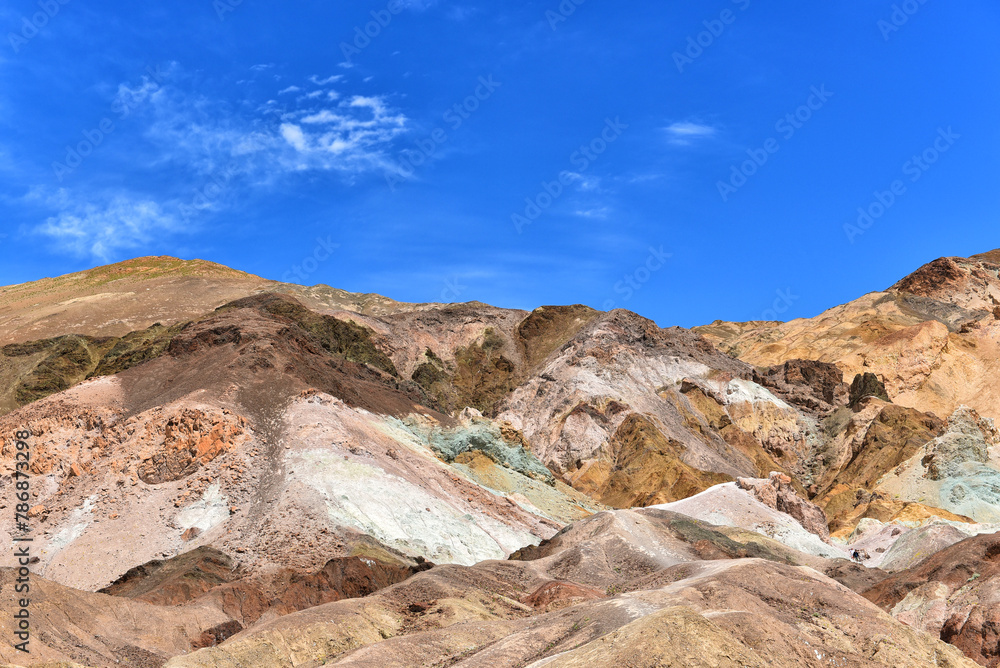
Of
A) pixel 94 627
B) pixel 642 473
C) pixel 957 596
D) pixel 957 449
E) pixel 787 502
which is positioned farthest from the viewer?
pixel 642 473

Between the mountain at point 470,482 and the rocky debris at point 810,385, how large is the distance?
0.29 metres

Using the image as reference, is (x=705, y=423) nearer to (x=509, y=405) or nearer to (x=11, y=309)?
(x=509, y=405)

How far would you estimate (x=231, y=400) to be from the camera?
133 feet

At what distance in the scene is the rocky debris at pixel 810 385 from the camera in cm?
7344

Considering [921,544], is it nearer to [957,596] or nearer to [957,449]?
[957,596]

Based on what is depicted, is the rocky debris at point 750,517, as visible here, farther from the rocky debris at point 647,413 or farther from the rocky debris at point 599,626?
the rocky debris at point 599,626

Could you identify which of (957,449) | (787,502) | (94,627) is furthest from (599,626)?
(957,449)

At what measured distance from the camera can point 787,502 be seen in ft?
146

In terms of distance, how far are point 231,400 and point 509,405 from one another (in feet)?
104

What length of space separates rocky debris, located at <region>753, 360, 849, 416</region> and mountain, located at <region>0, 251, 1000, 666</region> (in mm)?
291

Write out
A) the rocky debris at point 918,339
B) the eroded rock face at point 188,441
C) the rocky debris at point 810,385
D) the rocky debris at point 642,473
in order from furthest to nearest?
the rocky debris at point 918,339
the rocky debris at point 810,385
the rocky debris at point 642,473
the eroded rock face at point 188,441

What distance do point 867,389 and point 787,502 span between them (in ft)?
101

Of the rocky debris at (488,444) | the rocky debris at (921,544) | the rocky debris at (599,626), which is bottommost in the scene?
the rocky debris at (921,544)

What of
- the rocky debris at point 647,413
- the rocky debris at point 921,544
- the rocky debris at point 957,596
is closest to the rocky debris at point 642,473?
the rocky debris at point 647,413
